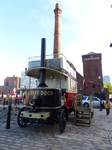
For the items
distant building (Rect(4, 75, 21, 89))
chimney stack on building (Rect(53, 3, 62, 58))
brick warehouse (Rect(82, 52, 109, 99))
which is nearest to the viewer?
chimney stack on building (Rect(53, 3, 62, 58))

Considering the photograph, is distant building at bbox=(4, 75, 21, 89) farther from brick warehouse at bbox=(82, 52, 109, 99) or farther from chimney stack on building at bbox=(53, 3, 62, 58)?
chimney stack on building at bbox=(53, 3, 62, 58)

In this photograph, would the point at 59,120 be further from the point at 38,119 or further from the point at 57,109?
the point at 38,119

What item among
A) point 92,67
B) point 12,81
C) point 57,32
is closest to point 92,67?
point 92,67

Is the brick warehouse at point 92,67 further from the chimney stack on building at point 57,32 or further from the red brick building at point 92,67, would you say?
the chimney stack on building at point 57,32

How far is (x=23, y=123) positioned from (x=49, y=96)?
2.26 meters

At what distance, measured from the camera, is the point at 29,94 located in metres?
5.77

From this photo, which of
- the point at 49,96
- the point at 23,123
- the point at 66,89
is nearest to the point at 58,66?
the point at 66,89

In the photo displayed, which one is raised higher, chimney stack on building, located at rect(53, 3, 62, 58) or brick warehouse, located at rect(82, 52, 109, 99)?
chimney stack on building, located at rect(53, 3, 62, 58)

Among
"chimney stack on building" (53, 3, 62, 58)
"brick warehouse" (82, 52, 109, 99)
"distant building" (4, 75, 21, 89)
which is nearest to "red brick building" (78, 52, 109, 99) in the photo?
"brick warehouse" (82, 52, 109, 99)

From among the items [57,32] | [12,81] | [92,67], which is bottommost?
[12,81]

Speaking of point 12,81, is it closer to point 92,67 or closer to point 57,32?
point 92,67

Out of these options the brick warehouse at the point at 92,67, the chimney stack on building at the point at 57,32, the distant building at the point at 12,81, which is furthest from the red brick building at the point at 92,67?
the distant building at the point at 12,81

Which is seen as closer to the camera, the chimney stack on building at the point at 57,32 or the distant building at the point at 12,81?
the chimney stack on building at the point at 57,32

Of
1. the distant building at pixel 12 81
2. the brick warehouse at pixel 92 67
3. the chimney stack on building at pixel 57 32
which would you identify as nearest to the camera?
the chimney stack on building at pixel 57 32
